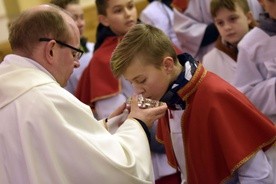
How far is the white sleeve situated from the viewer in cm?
178

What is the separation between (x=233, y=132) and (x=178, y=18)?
1962 mm

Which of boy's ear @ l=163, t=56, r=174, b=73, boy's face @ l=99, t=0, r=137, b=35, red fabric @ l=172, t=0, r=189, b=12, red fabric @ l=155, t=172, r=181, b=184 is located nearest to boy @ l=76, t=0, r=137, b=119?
boy's face @ l=99, t=0, r=137, b=35

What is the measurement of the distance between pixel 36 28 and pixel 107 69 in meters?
1.26

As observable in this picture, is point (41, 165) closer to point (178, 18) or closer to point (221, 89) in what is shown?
point (221, 89)

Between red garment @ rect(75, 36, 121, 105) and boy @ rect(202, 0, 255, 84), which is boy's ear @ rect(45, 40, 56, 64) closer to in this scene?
red garment @ rect(75, 36, 121, 105)

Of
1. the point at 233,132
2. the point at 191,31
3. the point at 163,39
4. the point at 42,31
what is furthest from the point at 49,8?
the point at 191,31

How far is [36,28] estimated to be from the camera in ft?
5.81

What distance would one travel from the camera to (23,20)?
1789 millimetres

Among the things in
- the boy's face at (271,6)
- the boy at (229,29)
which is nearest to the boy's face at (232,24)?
the boy at (229,29)

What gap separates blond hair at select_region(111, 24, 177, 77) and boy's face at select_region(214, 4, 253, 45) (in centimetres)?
94

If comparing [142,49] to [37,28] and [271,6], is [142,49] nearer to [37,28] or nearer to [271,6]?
[37,28]

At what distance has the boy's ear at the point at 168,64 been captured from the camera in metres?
1.93

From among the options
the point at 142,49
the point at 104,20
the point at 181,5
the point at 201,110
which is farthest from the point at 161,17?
the point at 201,110

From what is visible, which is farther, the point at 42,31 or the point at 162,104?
the point at 162,104
